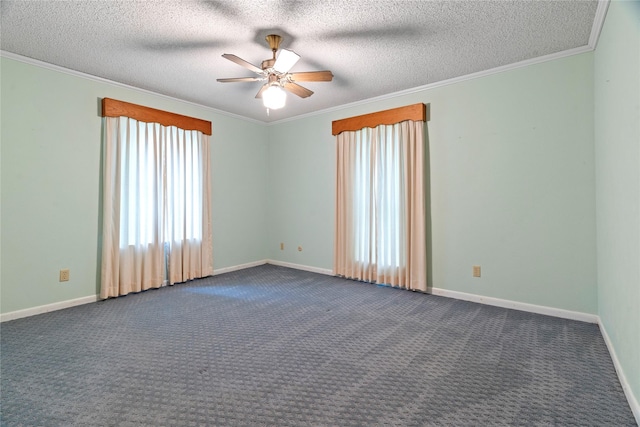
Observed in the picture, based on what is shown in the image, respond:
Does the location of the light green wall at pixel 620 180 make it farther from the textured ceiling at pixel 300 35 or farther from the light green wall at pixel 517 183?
the textured ceiling at pixel 300 35

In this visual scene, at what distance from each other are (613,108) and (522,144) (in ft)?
3.45

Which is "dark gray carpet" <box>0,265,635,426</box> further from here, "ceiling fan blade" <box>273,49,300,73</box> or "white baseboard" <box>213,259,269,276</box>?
"ceiling fan blade" <box>273,49,300,73</box>

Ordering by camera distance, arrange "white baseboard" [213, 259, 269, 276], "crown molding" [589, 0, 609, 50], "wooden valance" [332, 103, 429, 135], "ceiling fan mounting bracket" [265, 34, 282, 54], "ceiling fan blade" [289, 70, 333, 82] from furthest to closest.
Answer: "white baseboard" [213, 259, 269, 276] → "wooden valance" [332, 103, 429, 135] → "ceiling fan blade" [289, 70, 333, 82] → "ceiling fan mounting bracket" [265, 34, 282, 54] → "crown molding" [589, 0, 609, 50]

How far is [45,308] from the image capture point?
125 inches

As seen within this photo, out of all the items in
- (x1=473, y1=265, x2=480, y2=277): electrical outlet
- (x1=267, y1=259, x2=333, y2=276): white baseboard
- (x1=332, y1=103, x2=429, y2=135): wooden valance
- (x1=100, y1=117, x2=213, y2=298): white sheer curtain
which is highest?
(x1=332, y1=103, x2=429, y2=135): wooden valance

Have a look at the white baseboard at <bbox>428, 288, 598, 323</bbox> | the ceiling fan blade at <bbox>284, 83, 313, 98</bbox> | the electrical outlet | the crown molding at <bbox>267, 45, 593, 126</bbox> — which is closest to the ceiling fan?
the ceiling fan blade at <bbox>284, 83, 313, 98</bbox>

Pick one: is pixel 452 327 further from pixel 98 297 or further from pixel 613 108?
pixel 98 297

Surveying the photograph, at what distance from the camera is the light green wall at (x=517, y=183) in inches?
115

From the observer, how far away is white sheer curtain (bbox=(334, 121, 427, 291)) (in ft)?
12.7

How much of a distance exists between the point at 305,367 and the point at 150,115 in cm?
353

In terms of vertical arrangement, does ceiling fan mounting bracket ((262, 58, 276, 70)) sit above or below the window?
above

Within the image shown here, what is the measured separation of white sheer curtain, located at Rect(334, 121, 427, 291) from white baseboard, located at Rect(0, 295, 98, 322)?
305cm

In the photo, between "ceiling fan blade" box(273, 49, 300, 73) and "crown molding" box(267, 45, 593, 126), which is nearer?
"ceiling fan blade" box(273, 49, 300, 73)

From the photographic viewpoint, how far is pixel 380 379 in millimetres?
1997
